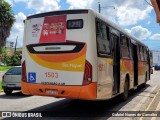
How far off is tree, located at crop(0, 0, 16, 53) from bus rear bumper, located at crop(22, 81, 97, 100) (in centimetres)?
2961

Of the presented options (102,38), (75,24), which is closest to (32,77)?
(75,24)

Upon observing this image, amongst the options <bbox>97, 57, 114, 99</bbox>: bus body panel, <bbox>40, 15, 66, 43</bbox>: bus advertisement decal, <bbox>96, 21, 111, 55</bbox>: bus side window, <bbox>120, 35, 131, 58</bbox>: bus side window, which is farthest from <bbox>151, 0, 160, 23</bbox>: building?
<bbox>40, 15, 66, 43</bbox>: bus advertisement decal

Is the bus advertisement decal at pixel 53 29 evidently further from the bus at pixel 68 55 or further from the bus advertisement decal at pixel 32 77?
the bus advertisement decal at pixel 32 77

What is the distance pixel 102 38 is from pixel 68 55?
4.57 ft

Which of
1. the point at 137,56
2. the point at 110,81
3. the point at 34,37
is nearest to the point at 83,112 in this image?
the point at 110,81

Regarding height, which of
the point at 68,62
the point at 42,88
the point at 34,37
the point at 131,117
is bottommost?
the point at 131,117

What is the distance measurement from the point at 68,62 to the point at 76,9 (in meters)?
1.66

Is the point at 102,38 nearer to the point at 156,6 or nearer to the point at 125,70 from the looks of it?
the point at 125,70

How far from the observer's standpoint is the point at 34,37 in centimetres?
1134

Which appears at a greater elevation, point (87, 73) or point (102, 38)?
point (102, 38)

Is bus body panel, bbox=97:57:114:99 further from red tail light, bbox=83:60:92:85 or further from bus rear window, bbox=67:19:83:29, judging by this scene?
bus rear window, bbox=67:19:83:29

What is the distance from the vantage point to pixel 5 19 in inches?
1578

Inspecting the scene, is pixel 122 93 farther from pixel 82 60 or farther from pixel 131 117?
pixel 82 60

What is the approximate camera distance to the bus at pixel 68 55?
1037 centimetres
